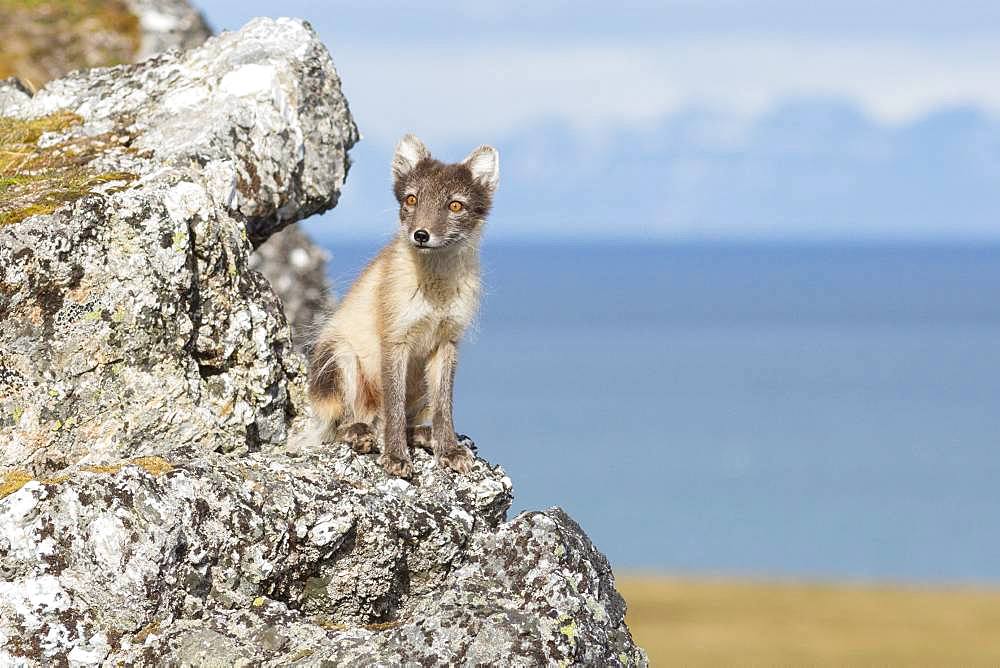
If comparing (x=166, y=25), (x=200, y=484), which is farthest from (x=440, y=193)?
(x=166, y=25)

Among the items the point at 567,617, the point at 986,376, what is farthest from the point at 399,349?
the point at 986,376

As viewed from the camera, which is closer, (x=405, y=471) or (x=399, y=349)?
(x=405, y=471)

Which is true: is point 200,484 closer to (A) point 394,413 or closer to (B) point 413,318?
(A) point 394,413

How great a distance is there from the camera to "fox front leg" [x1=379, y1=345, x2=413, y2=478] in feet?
31.3

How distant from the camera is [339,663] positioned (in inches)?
281

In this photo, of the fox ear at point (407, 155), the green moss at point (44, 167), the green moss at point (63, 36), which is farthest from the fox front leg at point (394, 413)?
the green moss at point (63, 36)

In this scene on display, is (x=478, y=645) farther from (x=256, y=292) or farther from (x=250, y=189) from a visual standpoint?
(x=250, y=189)

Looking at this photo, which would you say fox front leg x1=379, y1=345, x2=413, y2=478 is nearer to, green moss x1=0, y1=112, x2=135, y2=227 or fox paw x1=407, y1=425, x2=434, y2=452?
fox paw x1=407, y1=425, x2=434, y2=452

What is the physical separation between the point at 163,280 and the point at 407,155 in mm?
2549

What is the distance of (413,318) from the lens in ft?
33.3

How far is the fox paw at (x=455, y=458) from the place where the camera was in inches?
387

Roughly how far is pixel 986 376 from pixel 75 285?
14252cm

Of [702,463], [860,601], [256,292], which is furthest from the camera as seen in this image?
[702,463]

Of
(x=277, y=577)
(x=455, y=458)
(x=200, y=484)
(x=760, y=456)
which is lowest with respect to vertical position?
(x=277, y=577)
